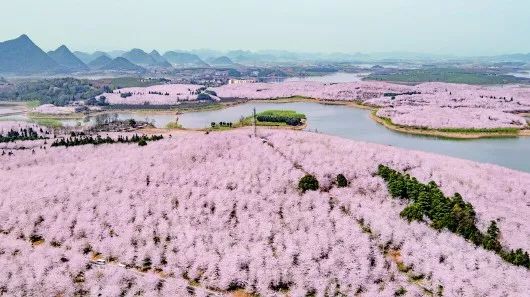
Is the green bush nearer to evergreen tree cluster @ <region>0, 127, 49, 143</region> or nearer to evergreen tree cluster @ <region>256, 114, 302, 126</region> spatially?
evergreen tree cluster @ <region>256, 114, 302, 126</region>

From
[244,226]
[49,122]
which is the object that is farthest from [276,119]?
[244,226]

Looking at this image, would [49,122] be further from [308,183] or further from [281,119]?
[308,183]

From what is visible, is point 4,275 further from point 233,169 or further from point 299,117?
point 299,117

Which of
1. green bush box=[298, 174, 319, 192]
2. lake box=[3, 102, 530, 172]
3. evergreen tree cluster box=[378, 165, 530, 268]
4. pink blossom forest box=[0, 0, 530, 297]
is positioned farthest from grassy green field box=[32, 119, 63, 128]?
evergreen tree cluster box=[378, 165, 530, 268]

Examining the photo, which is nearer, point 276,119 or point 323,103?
point 276,119

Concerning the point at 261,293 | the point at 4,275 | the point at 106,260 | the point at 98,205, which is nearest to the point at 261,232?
the point at 261,293

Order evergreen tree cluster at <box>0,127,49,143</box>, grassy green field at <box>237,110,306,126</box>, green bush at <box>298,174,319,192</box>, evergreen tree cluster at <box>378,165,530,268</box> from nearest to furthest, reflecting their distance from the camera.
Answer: evergreen tree cluster at <box>378,165,530,268</box>
green bush at <box>298,174,319,192</box>
evergreen tree cluster at <box>0,127,49,143</box>
grassy green field at <box>237,110,306,126</box>
